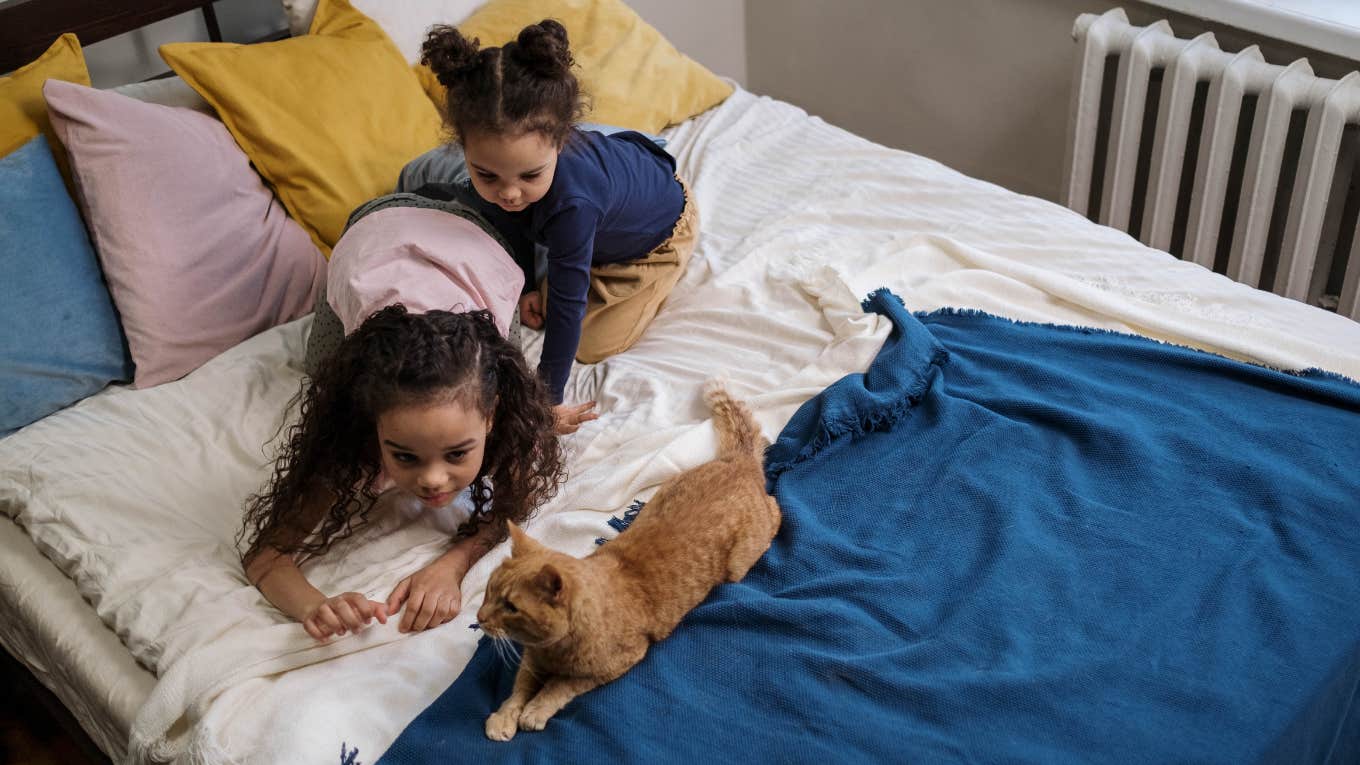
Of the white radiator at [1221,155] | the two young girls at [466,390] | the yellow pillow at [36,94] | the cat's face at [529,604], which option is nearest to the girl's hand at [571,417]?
the two young girls at [466,390]

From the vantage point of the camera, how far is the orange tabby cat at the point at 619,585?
4.01 feet

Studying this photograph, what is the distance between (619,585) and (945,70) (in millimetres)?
1958

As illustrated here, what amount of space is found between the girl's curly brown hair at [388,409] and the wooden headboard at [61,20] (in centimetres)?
87

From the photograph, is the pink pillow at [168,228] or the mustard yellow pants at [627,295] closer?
the pink pillow at [168,228]

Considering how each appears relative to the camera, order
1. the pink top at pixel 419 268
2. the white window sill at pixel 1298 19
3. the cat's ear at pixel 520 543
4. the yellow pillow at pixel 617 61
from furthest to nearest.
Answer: the yellow pillow at pixel 617 61, the white window sill at pixel 1298 19, the pink top at pixel 419 268, the cat's ear at pixel 520 543

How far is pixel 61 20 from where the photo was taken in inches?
75.4

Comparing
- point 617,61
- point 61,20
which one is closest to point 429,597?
point 61,20

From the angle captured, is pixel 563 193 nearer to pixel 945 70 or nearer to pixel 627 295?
pixel 627 295

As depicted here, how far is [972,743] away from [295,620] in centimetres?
82

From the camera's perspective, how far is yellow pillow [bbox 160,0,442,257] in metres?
1.96

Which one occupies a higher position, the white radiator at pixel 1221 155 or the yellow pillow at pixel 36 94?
the yellow pillow at pixel 36 94

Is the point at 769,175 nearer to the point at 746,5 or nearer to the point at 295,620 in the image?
the point at 746,5

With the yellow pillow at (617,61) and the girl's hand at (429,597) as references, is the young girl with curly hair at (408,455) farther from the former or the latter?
the yellow pillow at (617,61)

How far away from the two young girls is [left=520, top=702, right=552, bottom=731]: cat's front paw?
0.69ft
